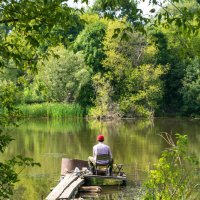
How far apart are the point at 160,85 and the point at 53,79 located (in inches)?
346

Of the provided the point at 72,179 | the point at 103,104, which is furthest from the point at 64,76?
the point at 72,179

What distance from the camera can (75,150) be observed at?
2083cm

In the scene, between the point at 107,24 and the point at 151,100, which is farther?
the point at 107,24

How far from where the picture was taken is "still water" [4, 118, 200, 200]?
506 inches

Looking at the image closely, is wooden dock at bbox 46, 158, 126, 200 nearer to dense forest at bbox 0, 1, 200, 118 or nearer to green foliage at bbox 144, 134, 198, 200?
green foliage at bbox 144, 134, 198, 200

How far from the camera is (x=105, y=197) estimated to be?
11938mm

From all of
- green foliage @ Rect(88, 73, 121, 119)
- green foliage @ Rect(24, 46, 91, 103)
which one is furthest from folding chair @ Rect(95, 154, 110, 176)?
green foliage @ Rect(24, 46, 91, 103)

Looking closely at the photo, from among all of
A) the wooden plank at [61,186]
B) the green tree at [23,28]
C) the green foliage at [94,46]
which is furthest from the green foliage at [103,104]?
the green tree at [23,28]

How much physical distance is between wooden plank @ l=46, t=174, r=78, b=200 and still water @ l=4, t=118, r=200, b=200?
1.53 ft

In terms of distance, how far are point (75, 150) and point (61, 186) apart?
8.91 m

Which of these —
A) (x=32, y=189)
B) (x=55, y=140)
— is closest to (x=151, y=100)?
(x=55, y=140)

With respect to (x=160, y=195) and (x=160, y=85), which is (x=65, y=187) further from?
(x=160, y=85)

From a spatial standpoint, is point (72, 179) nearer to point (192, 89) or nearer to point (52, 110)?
point (52, 110)

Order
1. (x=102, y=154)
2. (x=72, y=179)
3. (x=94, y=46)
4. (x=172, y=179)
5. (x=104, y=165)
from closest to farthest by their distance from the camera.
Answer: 1. (x=172, y=179)
2. (x=72, y=179)
3. (x=102, y=154)
4. (x=104, y=165)
5. (x=94, y=46)
